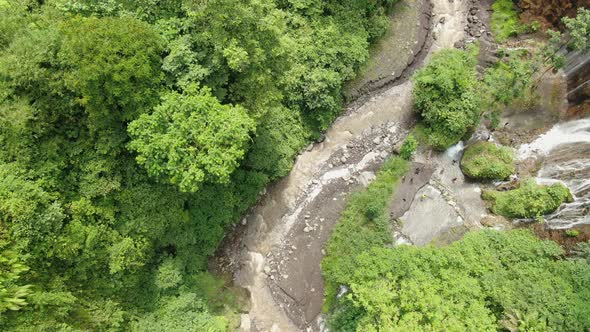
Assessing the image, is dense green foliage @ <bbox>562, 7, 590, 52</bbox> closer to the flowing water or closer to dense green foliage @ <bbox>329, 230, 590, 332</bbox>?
the flowing water

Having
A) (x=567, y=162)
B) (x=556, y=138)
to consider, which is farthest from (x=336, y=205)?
(x=556, y=138)

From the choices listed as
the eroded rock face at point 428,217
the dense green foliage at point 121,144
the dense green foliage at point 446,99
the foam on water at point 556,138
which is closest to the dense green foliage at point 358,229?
the eroded rock face at point 428,217

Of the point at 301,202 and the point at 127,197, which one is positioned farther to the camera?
the point at 301,202

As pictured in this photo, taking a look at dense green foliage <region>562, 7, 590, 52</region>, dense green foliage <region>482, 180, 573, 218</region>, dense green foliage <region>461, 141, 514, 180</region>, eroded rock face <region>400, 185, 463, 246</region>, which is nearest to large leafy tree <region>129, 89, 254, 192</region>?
eroded rock face <region>400, 185, 463, 246</region>

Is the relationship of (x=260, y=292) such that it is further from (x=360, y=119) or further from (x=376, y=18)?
(x=376, y=18)

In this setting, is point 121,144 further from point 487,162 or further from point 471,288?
point 487,162

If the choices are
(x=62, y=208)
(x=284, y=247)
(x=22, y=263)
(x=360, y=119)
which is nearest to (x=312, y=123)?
(x=360, y=119)

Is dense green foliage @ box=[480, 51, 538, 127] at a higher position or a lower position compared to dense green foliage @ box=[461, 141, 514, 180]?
higher
